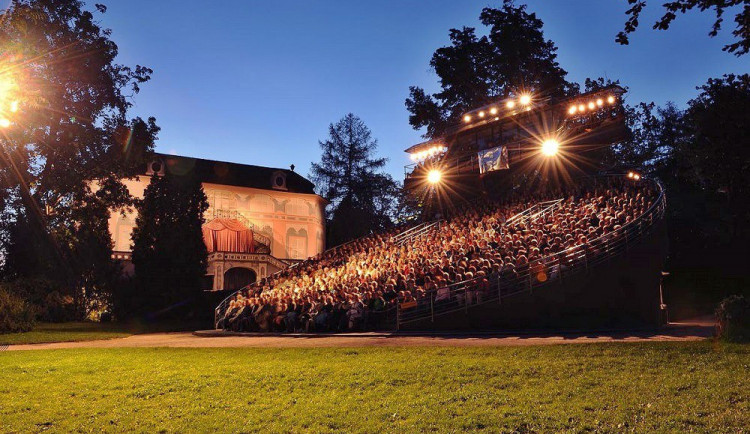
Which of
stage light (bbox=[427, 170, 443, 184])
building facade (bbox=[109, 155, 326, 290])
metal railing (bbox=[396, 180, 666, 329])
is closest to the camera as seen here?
metal railing (bbox=[396, 180, 666, 329])

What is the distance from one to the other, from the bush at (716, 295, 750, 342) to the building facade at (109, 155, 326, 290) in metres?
37.5

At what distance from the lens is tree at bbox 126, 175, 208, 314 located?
98.1ft

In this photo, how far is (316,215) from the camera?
54.9 meters

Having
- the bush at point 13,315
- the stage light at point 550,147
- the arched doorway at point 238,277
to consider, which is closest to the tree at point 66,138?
the bush at point 13,315

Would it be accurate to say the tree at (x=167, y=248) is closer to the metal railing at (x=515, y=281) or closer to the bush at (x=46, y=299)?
the bush at (x=46, y=299)

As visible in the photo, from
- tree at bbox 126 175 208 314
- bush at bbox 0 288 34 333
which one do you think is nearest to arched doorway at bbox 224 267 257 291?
tree at bbox 126 175 208 314

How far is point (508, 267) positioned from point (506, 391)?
9706mm

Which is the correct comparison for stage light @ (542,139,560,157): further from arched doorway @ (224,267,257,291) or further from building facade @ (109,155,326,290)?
arched doorway @ (224,267,257,291)

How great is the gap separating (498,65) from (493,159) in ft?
43.0

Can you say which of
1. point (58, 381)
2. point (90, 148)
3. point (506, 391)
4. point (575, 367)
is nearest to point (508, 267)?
point (575, 367)

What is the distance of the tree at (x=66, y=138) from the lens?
26.2 meters

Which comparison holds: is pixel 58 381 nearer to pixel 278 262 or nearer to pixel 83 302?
pixel 83 302

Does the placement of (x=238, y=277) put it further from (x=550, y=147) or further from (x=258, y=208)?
(x=550, y=147)

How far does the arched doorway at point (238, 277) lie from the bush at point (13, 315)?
21.7 metres
